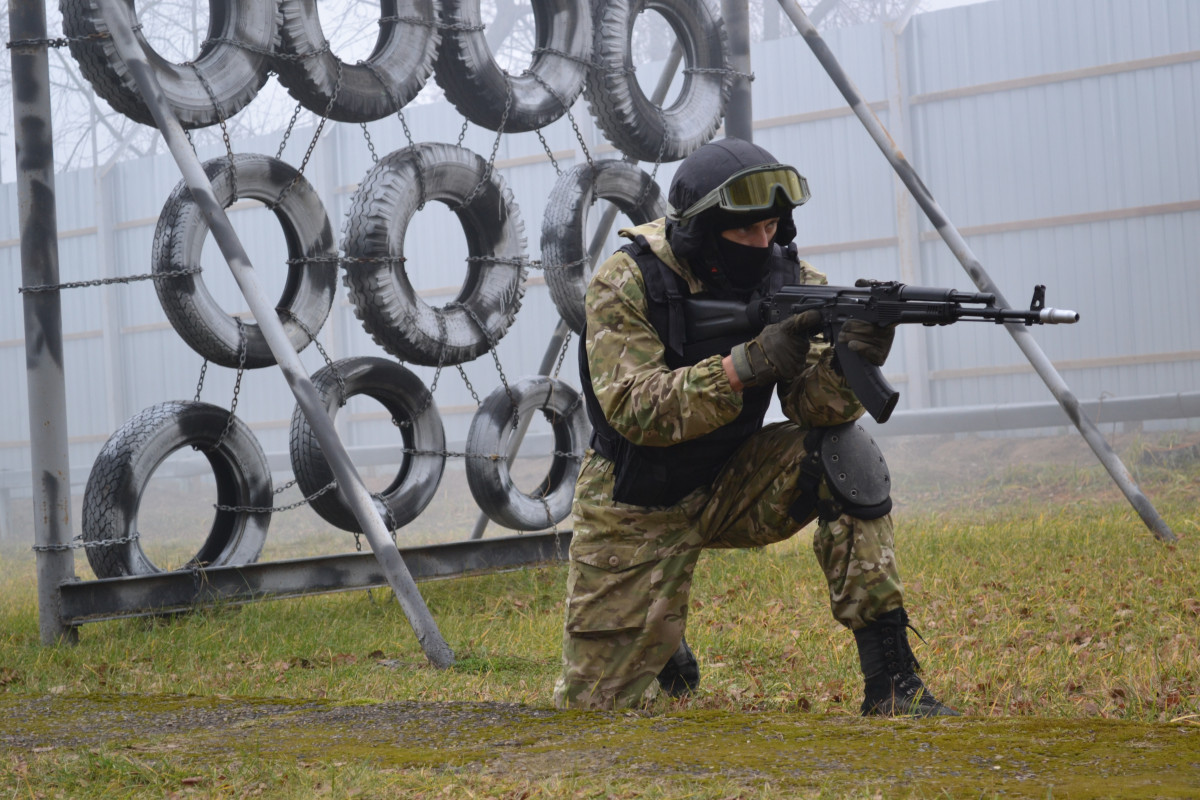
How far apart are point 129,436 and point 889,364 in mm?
8983

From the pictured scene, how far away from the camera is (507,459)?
610cm

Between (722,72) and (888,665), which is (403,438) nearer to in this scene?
(722,72)

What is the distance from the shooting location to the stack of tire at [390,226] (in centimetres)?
489

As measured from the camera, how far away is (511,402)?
599 centimetres

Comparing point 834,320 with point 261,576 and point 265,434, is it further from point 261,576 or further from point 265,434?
point 265,434

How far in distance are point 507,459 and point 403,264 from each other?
122 centimetres

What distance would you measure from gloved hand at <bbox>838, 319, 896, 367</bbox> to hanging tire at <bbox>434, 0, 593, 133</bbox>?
3.47 meters

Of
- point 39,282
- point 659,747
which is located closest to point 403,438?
point 39,282

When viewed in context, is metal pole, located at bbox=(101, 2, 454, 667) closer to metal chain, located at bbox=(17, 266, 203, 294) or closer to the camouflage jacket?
metal chain, located at bbox=(17, 266, 203, 294)

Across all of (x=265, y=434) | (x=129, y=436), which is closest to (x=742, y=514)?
(x=129, y=436)

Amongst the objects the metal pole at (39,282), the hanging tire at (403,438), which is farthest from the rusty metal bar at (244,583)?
the hanging tire at (403,438)

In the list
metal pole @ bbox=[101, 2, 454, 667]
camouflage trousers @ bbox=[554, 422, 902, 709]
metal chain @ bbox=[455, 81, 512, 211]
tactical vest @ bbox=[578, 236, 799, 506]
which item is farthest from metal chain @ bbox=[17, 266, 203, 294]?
camouflage trousers @ bbox=[554, 422, 902, 709]

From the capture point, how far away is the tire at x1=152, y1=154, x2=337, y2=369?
4973 millimetres

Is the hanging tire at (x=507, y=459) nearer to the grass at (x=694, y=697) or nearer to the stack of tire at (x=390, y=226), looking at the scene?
the stack of tire at (x=390, y=226)
